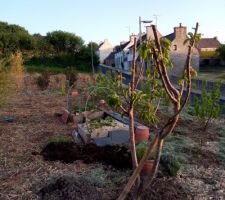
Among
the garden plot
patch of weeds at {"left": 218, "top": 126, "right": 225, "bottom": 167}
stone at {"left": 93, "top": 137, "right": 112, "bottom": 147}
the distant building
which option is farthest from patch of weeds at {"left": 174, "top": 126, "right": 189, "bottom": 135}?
the distant building

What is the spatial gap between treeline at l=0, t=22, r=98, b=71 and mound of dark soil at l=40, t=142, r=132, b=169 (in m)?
46.9

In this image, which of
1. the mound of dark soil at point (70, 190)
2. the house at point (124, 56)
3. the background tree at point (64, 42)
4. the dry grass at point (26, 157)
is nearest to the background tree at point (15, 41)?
the background tree at point (64, 42)

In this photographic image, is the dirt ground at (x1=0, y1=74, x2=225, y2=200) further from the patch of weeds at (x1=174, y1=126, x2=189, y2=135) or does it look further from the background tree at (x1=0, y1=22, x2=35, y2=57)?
the background tree at (x1=0, y1=22, x2=35, y2=57)

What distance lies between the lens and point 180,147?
22.1 feet

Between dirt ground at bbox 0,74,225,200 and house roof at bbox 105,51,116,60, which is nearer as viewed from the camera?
dirt ground at bbox 0,74,225,200

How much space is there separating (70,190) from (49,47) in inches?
2269

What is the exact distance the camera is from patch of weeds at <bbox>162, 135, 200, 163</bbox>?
614 centimetres

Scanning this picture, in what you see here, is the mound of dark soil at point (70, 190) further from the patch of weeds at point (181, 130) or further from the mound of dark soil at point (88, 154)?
the patch of weeds at point (181, 130)

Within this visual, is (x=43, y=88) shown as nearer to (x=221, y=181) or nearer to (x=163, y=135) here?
(x=221, y=181)

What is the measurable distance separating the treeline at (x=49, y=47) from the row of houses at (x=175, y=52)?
17.4 feet

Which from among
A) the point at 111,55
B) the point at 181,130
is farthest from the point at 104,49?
the point at 181,130

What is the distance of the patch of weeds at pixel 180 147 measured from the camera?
6143 mm

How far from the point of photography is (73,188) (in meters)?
4.36

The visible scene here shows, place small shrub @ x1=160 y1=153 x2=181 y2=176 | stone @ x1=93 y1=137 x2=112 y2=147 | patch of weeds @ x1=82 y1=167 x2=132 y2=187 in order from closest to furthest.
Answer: patch of weeds @ x1=82 y1=167 x2=132 y2=187 → small shrub @ x1=160 y1=153 x2=181 y2=176 → stone @ x1=93 y1=137 x2=112 y2=147
